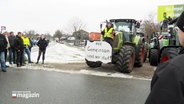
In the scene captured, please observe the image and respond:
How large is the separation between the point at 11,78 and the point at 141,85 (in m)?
4.40

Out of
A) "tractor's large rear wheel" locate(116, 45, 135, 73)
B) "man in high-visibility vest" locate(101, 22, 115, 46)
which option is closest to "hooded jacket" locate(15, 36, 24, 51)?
"man in high-visibility vest" locate(101, 22, 115, 46)

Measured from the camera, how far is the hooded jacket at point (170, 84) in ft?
5.29

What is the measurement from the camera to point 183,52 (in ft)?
6.24

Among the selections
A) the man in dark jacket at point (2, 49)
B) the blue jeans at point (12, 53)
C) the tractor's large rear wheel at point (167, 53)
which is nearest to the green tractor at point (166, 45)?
the tractor's large rear wheel at point (167, 53)

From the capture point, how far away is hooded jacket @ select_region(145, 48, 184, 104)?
1.61m

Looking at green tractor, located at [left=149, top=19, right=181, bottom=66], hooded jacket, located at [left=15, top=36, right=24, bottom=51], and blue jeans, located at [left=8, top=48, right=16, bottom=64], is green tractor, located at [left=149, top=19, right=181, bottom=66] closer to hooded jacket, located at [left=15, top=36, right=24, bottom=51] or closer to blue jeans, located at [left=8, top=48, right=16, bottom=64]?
hooded jacket, located at [left=15, top=36, right=24, bottom=51]

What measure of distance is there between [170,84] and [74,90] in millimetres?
7085

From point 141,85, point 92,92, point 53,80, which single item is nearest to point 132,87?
point 141,85

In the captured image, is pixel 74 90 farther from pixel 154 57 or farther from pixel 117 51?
pixel 154 57

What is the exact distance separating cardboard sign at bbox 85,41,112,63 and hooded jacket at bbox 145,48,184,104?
10.8m

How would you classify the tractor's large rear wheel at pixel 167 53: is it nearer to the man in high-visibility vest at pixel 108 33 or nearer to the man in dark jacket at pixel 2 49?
the man in high-visibility vest at pixel 108 33

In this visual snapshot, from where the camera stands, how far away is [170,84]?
1.63 meters

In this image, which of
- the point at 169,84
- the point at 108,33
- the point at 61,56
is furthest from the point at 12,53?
the point at 169,84

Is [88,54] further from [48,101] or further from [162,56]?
[48,101]
